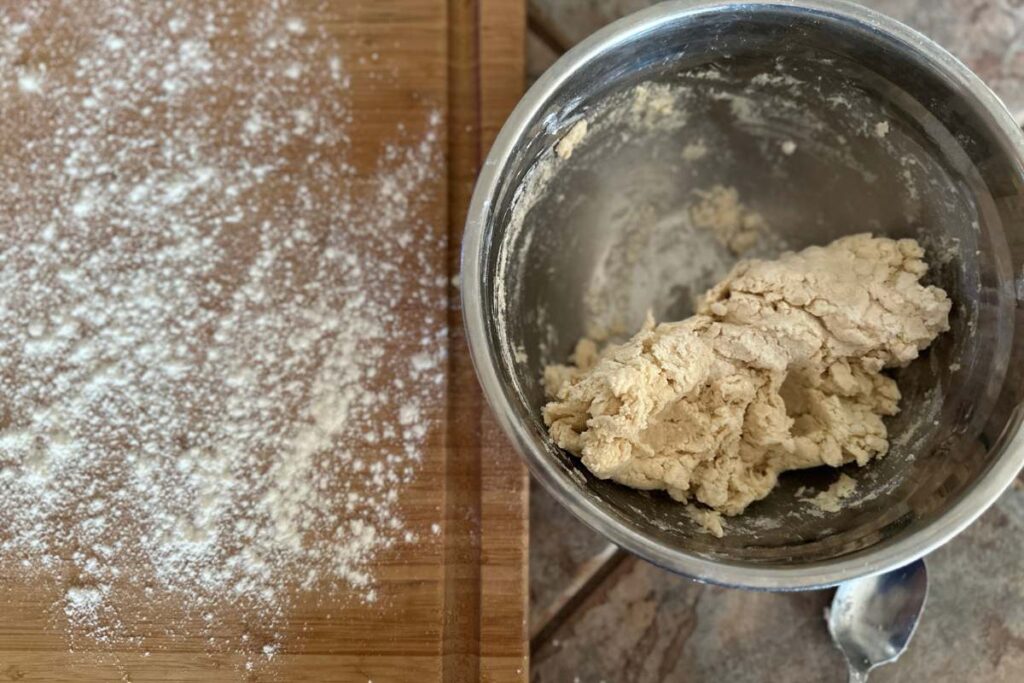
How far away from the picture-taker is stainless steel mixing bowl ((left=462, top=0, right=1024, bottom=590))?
Answer: 2.62 ft

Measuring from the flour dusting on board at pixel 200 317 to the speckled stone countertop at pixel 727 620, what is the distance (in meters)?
0.25

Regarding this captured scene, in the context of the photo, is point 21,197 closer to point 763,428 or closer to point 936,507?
point 763,428

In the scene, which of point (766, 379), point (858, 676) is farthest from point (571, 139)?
point (858, 676)

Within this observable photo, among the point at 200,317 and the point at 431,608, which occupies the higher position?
the point at 200,317

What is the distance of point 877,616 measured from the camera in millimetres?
978

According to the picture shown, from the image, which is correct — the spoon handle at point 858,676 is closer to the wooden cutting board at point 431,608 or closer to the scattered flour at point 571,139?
the wooden cutting board at point 431,608

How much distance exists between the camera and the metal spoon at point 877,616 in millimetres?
969

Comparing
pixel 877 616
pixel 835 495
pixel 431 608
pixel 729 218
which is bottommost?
pixel 431 608

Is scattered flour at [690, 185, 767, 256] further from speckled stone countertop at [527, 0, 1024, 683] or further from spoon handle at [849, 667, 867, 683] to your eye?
spoon handle at [849, 667, 867, 683]

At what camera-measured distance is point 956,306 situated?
0.90 metres

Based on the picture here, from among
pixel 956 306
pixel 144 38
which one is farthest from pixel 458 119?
pixel 956 306

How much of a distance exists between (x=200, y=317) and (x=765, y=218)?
2.62 feet

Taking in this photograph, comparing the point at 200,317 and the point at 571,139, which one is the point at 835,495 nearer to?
the point at 571,139

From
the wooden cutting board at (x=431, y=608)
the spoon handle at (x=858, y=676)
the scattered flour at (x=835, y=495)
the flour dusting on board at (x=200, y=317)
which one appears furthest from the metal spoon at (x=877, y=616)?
the flour dusting on board at (x=200, y=317)
